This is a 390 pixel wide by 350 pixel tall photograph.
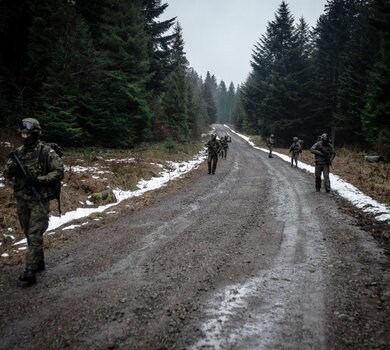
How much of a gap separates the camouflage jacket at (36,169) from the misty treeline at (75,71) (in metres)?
11.2

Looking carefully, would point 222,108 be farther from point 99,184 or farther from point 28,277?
point 28,277

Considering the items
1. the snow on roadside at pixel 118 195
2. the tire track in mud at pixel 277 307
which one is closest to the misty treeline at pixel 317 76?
the snow on roadside at pixel 118 195

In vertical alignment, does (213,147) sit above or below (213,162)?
above

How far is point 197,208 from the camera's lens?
945 centimetres

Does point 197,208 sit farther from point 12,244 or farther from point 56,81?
point 56,81

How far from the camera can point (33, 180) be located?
488 centimetres

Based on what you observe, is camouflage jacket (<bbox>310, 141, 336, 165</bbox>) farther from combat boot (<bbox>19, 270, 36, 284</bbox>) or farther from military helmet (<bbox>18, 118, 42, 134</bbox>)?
combat boot (<bbox>19, 270, 36, 284</bbox>)

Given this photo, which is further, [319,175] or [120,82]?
[120,82]

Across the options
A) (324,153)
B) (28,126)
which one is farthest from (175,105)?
(28,126)

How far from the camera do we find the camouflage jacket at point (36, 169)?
495 centimetres

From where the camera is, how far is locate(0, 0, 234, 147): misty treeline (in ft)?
58.3

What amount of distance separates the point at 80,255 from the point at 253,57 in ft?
160

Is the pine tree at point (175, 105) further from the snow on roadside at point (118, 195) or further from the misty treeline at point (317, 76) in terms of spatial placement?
the snow on roadside at point (118, 195)

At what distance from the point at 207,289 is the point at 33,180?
3112mm
